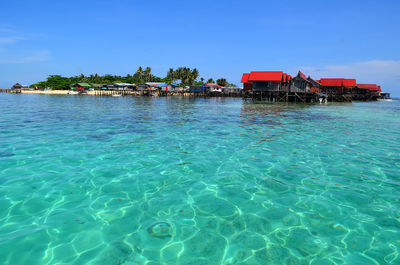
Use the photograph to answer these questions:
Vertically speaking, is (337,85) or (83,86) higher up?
(83,86)

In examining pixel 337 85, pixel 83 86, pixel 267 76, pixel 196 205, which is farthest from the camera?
pixel 83 86

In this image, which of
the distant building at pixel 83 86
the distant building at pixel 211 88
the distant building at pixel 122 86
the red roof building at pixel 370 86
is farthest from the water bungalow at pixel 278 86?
the distant building at pixel 83 86

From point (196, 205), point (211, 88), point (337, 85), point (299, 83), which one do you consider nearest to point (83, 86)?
point (211, 88)

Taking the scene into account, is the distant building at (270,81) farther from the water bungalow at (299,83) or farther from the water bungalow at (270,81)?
the water bungalow at (299,83)

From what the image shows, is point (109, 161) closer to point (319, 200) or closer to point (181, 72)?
point (319, 200)

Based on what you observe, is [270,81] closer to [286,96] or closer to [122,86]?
[286,96]

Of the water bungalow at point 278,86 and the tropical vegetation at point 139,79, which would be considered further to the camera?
the tropical vegetation at point 139,79

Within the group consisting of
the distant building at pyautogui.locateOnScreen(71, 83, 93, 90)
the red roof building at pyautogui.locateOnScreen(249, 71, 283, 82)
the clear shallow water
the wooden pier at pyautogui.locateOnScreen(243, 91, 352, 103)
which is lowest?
the clear shallow water

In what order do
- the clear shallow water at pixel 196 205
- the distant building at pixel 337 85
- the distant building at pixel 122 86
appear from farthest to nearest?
the distant building at pixel 122 86 < the distant building at pixel 337 85 < the clear shallow water at pixel 196 205

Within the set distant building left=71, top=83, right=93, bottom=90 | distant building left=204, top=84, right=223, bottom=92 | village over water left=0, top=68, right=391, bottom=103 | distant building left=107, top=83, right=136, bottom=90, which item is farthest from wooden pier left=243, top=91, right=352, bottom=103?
distant building left=71, top=83, right=93, bottom=90

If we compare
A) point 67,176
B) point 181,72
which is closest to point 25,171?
point 67,176

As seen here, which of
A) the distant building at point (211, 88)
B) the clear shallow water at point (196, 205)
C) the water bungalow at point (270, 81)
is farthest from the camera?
the distant building at point (211, 88)

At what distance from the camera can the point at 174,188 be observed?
5.39 m

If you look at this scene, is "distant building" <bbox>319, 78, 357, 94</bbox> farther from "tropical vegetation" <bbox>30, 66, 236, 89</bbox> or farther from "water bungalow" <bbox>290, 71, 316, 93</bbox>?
"tropical vegetation" <bbox>30, 66, 236, 89</bbox>
